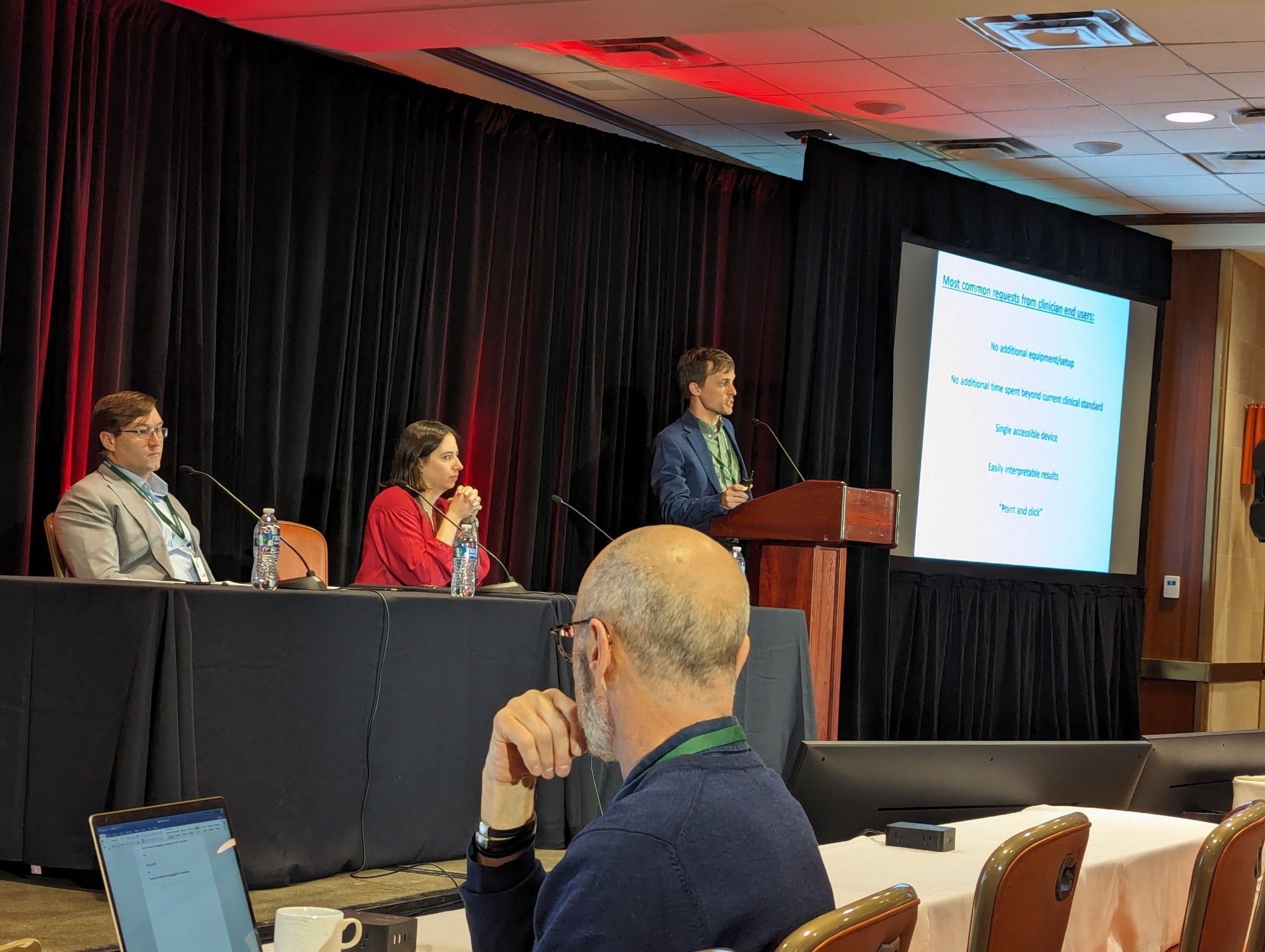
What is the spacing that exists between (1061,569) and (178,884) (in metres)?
6.67

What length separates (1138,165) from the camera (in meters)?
6.97

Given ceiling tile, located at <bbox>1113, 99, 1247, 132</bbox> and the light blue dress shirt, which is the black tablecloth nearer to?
the light blue dress shirt

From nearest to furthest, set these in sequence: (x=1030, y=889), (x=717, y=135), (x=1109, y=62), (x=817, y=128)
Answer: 1. (x=1030, y=889)
2. (x=1109, y=62)
3. (x=817, y=128)
4. (x=717, y=135)

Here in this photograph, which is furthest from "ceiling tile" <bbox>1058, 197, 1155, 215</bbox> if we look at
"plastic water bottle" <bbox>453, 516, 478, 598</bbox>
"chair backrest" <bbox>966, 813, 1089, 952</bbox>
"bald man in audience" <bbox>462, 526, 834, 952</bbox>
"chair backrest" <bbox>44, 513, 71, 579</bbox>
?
"bald man in audience" <bbox>462, 526, 834, 952</bbox>

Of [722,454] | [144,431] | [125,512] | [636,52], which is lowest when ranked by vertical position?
[125,512]

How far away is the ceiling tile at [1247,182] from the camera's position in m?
7.00

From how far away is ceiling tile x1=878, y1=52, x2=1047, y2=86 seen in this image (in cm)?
553

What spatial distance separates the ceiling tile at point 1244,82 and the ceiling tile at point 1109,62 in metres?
0.14

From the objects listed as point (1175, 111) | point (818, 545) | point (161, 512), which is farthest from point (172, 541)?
point (1175, 111)

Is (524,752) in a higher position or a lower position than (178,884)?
higher

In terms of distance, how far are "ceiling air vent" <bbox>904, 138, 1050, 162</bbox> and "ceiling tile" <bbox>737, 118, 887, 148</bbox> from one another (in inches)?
8.8

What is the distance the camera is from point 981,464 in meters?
7.24

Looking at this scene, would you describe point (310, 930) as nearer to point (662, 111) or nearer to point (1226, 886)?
point (1226, 886)

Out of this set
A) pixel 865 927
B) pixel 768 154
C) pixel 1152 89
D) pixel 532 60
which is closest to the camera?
pixel 865 927
